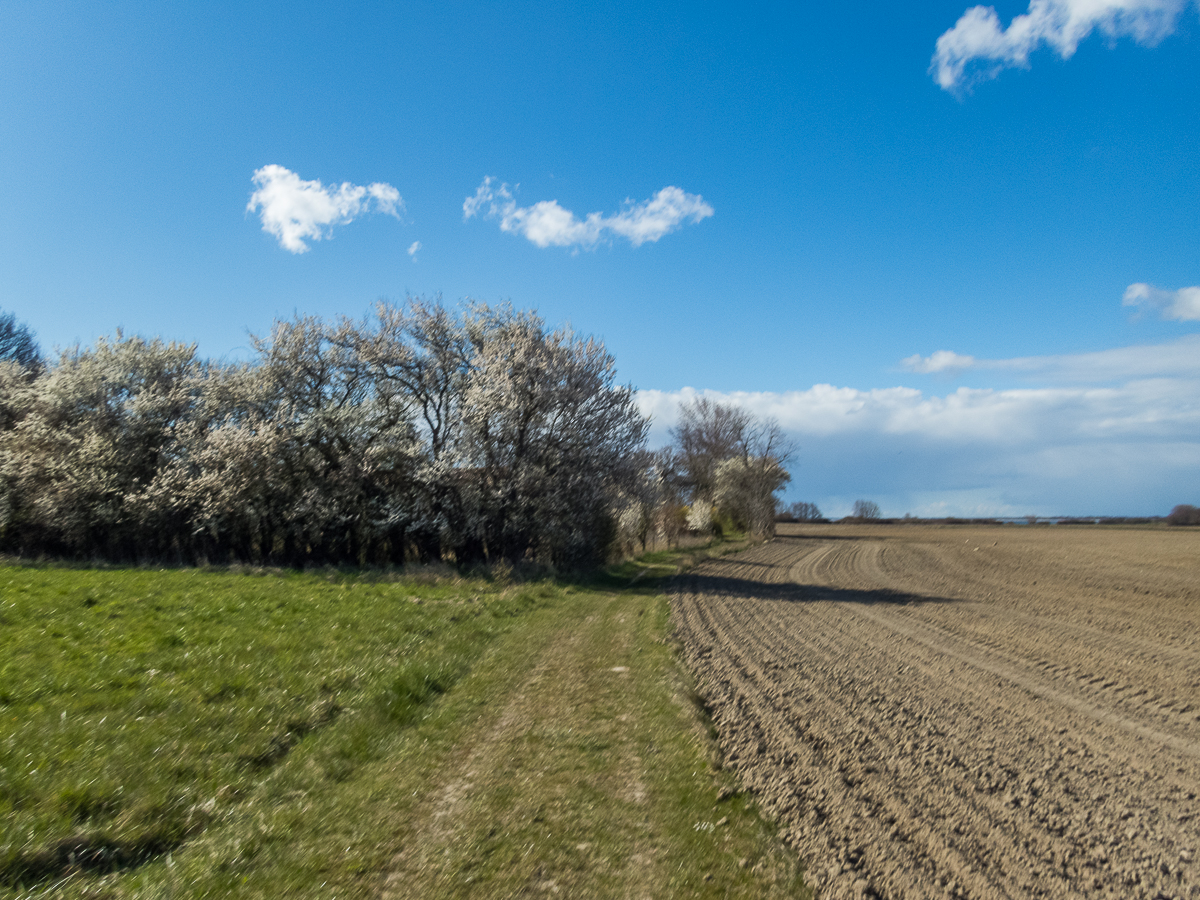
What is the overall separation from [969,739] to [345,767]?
686 centimetres

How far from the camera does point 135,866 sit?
16.2 ft

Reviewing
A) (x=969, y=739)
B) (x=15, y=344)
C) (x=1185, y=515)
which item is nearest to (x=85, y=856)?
(x=969, y=739)

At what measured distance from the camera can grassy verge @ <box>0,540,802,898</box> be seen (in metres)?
4.70

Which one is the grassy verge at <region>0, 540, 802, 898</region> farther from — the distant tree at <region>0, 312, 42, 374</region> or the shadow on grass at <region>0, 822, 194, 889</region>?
the distant tree at <region>0, 312, 42, 374</region>

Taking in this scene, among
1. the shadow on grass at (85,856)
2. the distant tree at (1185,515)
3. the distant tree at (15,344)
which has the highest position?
the distant tree at (15,344)

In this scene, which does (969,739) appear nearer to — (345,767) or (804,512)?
(345,767)

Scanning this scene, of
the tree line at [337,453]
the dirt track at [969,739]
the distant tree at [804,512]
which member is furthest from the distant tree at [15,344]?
the distant tree at [804,512]

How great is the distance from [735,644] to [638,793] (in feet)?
23.2

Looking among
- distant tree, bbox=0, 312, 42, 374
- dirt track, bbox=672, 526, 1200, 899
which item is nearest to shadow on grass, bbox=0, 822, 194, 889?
dirt track, bbox=672, 526, 1200, 899

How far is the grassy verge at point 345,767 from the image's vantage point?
15.4 ft

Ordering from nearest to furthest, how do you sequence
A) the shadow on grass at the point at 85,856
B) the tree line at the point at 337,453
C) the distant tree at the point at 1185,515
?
the shadow on grass at the point at 85,856, the tree line at the point at 337,453, the distant tree at the point at 1185,515

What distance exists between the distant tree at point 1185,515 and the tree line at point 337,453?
7851 cm

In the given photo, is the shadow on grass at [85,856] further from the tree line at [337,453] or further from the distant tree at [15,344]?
the distant tree at [15,344]

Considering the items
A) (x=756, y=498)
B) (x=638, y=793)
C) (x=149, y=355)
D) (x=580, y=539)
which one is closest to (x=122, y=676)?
(x=638, y=793)
